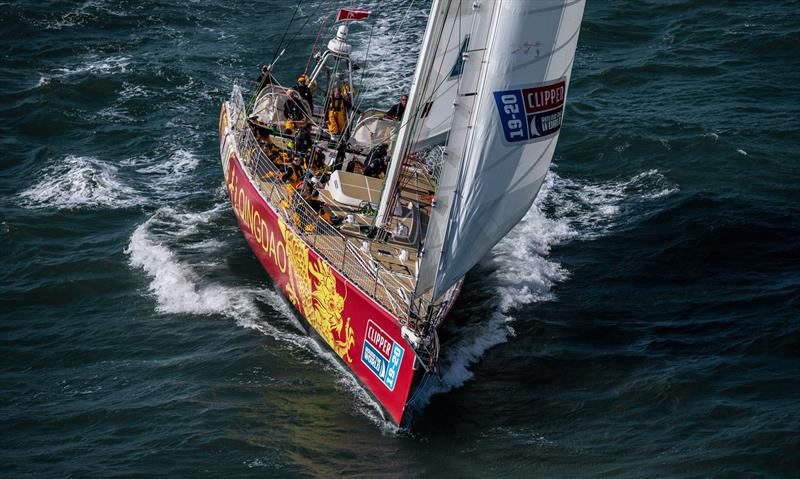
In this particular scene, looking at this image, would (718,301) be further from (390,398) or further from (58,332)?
(58,332)

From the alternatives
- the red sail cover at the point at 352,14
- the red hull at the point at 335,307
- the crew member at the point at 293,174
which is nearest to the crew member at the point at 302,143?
the crew member at the point at 293,174

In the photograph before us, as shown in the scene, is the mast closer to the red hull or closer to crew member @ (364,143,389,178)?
the red hull

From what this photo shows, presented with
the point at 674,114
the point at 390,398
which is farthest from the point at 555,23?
the point at 674,114

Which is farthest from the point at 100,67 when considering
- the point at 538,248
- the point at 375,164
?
the point at 538,248

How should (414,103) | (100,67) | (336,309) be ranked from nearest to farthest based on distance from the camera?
1. (414,103)
2. (336,309)
3. (100,67)

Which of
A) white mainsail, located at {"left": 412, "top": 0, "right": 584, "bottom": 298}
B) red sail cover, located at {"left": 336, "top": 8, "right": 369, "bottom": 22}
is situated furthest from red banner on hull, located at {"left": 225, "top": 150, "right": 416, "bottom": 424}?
red sail cover, located at {"left": 336, "top": 8, "right": 369, "bottom": 22}

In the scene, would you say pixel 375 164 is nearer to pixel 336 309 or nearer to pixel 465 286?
pixel 465 286
